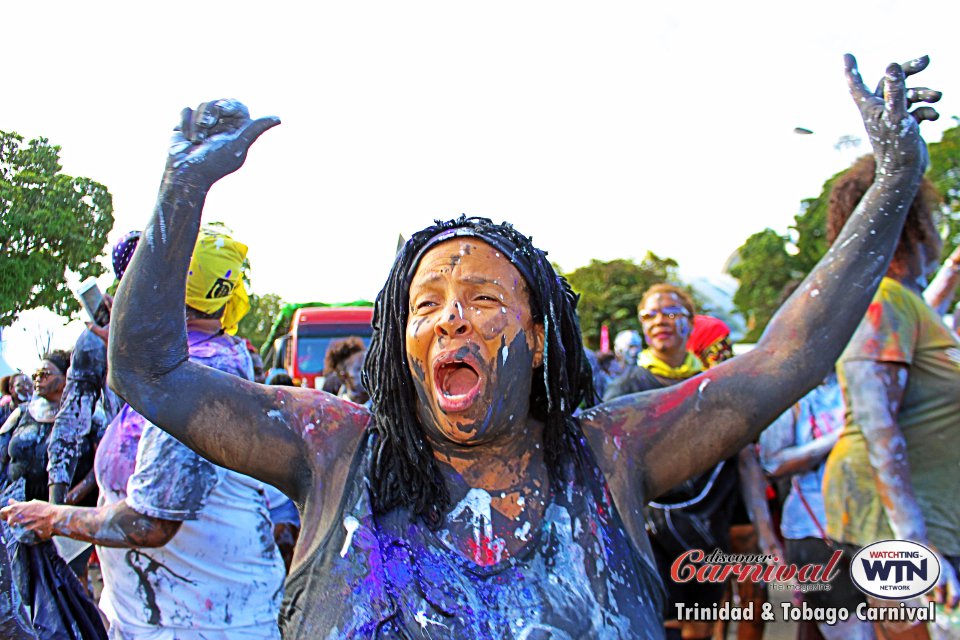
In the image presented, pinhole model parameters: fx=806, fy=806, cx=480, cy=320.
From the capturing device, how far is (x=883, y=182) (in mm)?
2045

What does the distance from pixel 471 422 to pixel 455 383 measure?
10 cm

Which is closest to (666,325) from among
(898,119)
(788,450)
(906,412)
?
(788,450)

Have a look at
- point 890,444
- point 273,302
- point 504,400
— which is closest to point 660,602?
point 504,400

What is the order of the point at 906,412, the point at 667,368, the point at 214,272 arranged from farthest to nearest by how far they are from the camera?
the point at 667,368, the point at 906,412, the point at 214,272

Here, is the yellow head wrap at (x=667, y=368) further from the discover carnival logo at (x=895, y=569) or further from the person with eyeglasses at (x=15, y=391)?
the person with eyeglasses at (x=15, y=391)

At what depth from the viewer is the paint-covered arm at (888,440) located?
2.84 metres

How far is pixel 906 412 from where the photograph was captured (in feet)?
9.84

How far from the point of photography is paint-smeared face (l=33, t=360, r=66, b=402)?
16.8 feet

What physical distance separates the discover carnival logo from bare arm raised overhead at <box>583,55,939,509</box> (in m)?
1.35

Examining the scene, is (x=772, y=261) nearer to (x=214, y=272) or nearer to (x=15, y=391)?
(x=15, y=391)

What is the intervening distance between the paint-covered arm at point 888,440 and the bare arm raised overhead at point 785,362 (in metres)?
1.06

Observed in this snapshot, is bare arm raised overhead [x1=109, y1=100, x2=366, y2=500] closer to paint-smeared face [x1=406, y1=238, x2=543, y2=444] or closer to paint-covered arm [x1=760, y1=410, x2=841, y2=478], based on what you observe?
paint-smeared face [x1=406, y1=238, x2=543, y2=444]

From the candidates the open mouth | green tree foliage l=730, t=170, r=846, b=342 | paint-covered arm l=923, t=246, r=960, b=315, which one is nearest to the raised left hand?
the open mouth

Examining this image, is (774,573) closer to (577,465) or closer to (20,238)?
(577,465)
